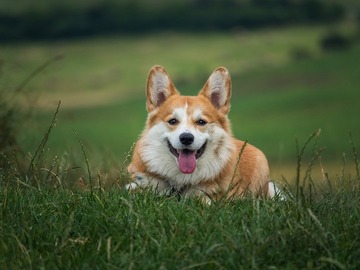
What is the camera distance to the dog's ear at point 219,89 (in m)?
7.34

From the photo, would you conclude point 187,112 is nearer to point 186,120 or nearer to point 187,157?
point 186,120

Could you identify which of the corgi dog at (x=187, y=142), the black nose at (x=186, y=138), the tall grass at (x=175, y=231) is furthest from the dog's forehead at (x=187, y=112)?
the tall grass at (x=175, y=231)

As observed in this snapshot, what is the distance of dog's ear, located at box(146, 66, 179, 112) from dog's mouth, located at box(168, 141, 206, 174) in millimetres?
462

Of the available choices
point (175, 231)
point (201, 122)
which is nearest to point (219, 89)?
point (201, 122)

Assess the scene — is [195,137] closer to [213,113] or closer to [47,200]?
[213,113]

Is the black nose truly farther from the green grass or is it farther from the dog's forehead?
the green grass

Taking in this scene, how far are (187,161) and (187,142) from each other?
8.6 inches

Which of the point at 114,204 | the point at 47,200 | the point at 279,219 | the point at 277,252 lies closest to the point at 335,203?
the point at 279,219

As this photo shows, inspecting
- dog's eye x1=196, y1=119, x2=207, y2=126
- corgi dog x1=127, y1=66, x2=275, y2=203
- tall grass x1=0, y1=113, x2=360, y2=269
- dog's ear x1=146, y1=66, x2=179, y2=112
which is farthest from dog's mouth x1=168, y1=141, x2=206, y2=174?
tall grass x1=0, y1=113, x2=360, y2=269

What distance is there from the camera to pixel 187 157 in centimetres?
710

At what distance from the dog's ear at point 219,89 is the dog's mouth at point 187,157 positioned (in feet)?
1.57

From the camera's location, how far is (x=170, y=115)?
23.4ft

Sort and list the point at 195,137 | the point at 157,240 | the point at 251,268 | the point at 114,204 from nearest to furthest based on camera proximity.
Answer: the point at 251,268
the point at 157,240
the point at 114,204
the point at 195,137

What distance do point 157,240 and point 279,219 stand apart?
31.8 inches
